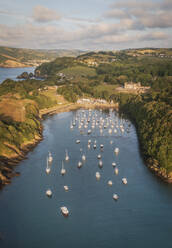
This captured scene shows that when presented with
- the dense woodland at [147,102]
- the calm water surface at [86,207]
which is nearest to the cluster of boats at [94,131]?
the calm water surface at [86,207]

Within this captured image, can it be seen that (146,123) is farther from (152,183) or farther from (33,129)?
(33,129)

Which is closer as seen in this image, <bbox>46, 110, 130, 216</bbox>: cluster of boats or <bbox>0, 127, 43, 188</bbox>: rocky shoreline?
<bbox>0, 127, 43, 188</bbox>: rocky shoreline

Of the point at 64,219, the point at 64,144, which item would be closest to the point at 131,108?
the point at 64,144

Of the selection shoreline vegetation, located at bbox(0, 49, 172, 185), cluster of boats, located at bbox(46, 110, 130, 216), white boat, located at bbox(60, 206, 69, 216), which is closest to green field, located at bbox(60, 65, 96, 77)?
shoreline vegetation, located at bbox(0, 49, 172, 185)

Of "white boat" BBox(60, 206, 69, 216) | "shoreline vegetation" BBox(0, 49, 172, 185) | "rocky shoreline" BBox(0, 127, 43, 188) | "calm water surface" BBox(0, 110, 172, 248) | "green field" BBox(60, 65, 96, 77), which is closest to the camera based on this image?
"calm water surface" BBox(0, 110, 172, 248)

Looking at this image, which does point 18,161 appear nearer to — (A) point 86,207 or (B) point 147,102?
(A) point 86,207

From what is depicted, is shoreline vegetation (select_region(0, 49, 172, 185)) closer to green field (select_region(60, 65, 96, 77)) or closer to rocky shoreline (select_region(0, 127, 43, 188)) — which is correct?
rocky shoreline (select_region(0, 127, 43, 188))
